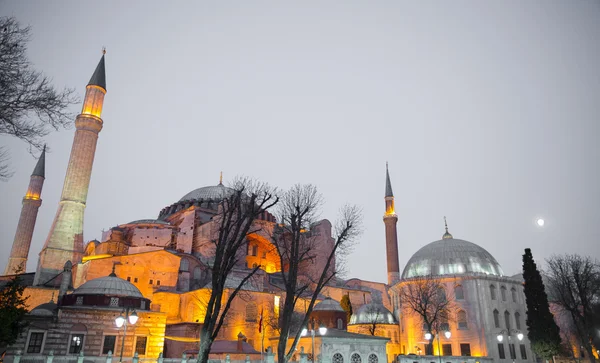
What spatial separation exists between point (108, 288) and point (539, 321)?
3244 cm

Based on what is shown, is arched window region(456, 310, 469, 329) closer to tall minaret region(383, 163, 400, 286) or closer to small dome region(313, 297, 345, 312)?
small dome region(313, 297, 345, 312)

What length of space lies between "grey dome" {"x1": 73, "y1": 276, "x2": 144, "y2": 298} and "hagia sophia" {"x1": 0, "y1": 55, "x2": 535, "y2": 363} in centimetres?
10

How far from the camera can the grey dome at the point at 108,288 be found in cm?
2873

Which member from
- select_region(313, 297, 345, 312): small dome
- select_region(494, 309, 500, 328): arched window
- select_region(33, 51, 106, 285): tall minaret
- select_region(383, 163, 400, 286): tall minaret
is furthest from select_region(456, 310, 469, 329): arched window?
select_region(33, 51, 106, 285): tall minaret

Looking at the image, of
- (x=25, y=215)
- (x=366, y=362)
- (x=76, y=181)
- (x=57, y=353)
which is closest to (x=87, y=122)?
(x=76, y=181)

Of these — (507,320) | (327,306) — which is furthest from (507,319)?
(327,306)

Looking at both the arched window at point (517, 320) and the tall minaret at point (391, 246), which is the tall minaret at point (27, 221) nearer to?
the tall minaret at point (391, 246)

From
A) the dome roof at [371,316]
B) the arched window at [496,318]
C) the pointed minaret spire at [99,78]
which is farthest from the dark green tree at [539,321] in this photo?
the pointed minaret spire at [99,78]

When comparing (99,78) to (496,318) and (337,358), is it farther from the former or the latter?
(496,318)

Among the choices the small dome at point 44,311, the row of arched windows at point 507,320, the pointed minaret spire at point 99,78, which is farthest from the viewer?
the pointed minaret spire at point 99,78

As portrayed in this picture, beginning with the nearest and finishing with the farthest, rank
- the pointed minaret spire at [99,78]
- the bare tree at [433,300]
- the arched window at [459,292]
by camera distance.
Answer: the bare tree at [433,300]
the arched window at [459,292]
the pointed minaret spire at [99,78]

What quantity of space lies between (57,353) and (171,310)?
11.8 m

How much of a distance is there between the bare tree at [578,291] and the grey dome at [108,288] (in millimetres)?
32849

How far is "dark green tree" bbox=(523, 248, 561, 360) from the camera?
3136 cm
